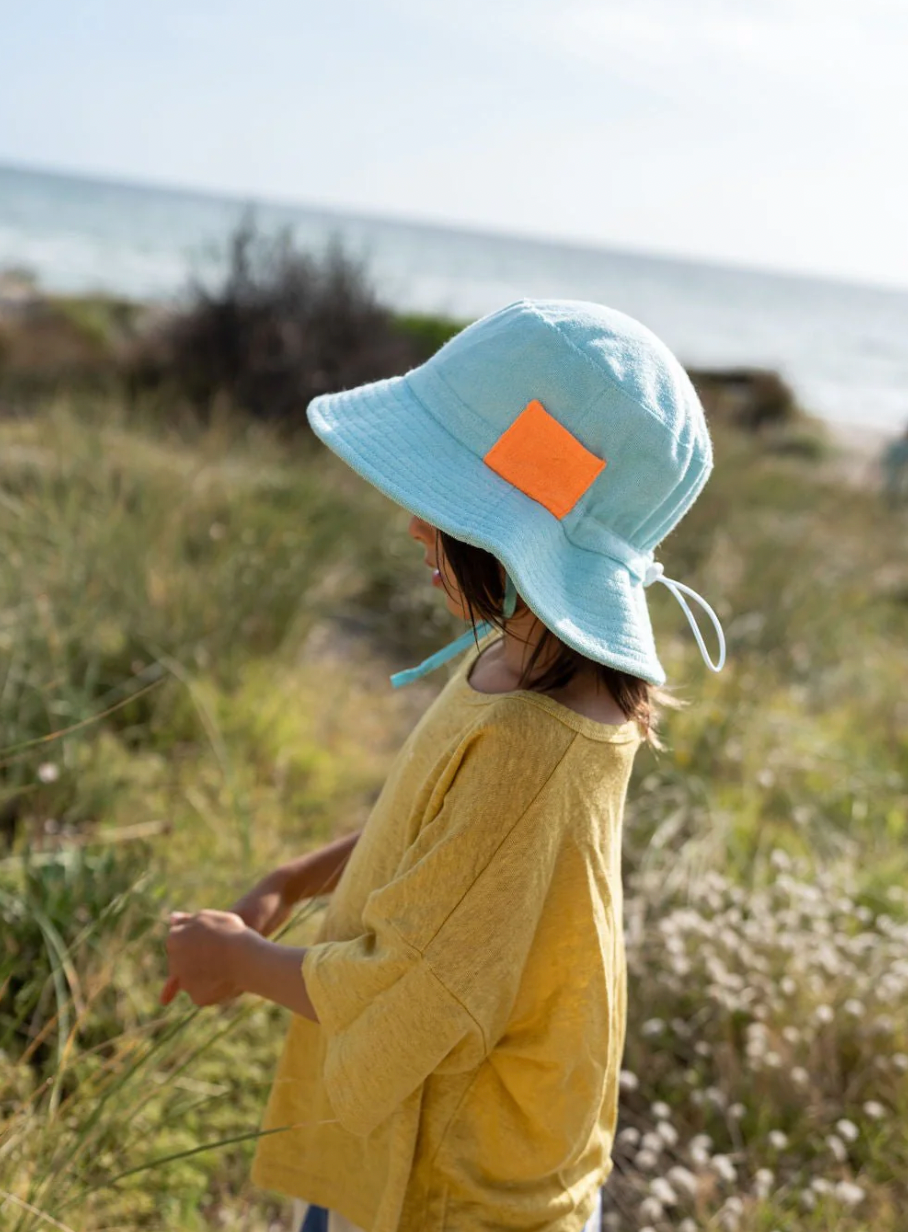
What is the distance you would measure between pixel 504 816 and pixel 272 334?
23.7 feet

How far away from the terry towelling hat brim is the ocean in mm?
7519

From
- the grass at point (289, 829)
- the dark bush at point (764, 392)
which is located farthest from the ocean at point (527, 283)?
the grass at point (289, 829)

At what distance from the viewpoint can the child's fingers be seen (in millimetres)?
1302

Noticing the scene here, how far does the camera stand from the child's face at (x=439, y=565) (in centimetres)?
124

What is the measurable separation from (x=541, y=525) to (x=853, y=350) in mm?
60745

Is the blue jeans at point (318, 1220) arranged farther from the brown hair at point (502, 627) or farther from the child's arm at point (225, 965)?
the brown hair at point (502, 627)

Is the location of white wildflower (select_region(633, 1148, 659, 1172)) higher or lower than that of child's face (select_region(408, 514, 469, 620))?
lower

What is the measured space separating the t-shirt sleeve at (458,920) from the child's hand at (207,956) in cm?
17

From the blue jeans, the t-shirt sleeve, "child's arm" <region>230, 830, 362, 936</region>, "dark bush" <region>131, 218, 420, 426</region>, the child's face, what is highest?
the child's face

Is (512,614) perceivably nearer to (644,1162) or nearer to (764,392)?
(644,1162)

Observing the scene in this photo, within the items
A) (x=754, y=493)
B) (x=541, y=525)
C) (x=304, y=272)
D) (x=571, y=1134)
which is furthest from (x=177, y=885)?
(x=304, y=272)

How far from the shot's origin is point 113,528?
338 cm

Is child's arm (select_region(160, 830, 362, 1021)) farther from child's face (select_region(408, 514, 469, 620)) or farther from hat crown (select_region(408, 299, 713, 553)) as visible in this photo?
hat crown (select_region(408, 299, 713, 553))

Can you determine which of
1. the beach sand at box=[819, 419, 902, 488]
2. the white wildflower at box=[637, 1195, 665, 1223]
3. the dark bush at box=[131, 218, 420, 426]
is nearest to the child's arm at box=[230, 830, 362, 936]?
the white wildflower at box=[637, 1195, 665, 1223]
